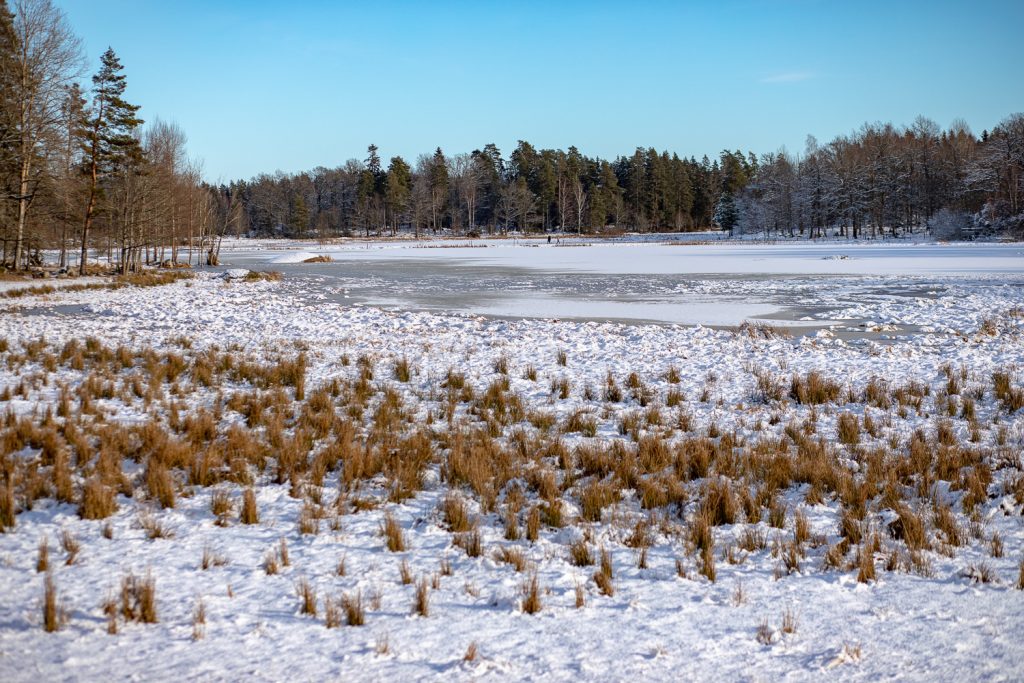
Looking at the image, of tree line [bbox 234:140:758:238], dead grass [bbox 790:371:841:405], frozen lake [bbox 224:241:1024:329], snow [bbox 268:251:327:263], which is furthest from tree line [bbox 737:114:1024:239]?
dead grass [bbox 790:371:841:405]

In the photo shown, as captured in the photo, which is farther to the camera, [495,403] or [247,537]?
[495,403]

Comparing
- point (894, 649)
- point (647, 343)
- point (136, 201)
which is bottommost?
point (894, 649)

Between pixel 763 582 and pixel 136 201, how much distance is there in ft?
120

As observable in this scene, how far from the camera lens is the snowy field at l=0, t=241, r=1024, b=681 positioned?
3.60 meters

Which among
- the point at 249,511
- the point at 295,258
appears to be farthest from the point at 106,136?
the point at 249,511

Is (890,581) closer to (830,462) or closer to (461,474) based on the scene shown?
(830,462)

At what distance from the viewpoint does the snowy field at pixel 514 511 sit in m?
3.60

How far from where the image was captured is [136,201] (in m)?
34.2

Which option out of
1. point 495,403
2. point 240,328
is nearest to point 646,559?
point 495,403

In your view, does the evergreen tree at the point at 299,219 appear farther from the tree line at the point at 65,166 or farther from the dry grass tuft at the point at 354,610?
the dry grass tuft at the point at 354,610

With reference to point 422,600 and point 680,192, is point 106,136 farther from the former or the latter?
point 680,192

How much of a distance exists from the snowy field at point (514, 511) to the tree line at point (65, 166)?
17.9 m

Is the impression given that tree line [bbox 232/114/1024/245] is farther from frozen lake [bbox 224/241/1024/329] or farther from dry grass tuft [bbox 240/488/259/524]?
dry grass tuft [bbox 240/488/259/524]

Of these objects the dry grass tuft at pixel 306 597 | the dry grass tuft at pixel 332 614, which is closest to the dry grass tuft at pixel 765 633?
the dry grass tuft at pixel 332 614
